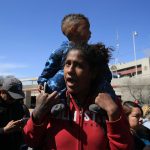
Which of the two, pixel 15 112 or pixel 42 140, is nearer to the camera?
pixel 42 140

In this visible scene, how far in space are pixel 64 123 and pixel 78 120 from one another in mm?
106

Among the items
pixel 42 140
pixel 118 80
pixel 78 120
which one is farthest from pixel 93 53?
pixel 118 80

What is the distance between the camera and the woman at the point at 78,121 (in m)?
2.72

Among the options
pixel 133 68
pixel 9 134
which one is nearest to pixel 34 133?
pixel 9 134

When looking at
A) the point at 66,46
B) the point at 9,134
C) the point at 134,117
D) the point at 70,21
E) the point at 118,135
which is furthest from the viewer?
the point at 134,117

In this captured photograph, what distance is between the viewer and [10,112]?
4.63 m

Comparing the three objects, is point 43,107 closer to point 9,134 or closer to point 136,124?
point 9,134

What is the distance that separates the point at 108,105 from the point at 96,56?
1.63ft

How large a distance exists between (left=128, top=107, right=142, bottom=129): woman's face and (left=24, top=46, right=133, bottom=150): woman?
2321mm

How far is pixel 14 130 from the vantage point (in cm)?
433

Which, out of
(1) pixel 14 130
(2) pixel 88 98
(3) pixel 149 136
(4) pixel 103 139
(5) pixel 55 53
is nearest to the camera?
(4) pixel 103 139

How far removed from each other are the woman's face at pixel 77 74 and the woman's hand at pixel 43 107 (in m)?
0.16

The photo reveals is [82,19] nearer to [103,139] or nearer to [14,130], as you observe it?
[14,130]

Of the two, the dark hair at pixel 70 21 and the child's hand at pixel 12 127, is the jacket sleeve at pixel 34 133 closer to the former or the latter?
the child's hand at pixel 12 127
